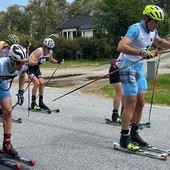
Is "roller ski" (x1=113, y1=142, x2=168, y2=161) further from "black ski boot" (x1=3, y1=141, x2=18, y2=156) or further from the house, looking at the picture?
the house

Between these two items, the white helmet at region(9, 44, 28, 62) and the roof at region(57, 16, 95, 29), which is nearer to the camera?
the white helmet at region(9, 44, 28, 62)

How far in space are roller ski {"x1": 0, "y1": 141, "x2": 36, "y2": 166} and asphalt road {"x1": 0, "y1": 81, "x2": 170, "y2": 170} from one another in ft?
0.38

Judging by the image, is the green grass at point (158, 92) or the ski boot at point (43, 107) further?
the green grass at point (158, 92)

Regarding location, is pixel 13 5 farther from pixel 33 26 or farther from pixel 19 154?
pixel 19 154

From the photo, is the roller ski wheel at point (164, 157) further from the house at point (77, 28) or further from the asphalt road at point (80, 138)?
the house at point (77, 28)

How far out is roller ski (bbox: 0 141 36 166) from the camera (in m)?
5.93

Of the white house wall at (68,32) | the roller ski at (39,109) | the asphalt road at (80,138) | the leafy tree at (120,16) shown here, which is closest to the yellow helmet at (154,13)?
the asphalt road at (80,138)

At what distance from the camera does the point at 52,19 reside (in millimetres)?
82500

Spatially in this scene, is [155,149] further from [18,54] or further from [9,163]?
[18,54]

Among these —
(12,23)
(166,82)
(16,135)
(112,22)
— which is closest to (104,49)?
(112,22)

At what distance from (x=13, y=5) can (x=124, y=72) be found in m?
86.7

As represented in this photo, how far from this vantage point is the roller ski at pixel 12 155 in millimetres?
5930

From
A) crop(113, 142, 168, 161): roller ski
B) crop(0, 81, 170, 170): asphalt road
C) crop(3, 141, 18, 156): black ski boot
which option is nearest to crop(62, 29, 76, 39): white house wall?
crop(0, 81, 170, 170): asphalt road

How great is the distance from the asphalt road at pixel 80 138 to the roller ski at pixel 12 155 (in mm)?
117
